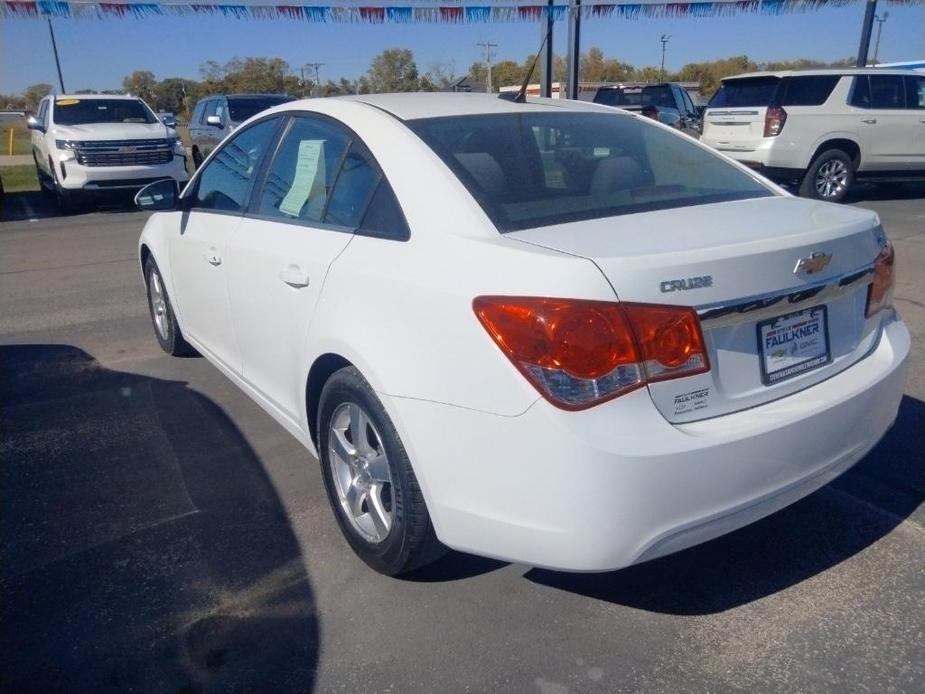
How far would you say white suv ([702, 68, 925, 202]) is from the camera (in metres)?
11.8

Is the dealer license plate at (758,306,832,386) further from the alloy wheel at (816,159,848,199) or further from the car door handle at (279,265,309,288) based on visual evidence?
the alloy wheel at (816,159,848,199)

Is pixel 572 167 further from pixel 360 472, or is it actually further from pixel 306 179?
pixel 360 472

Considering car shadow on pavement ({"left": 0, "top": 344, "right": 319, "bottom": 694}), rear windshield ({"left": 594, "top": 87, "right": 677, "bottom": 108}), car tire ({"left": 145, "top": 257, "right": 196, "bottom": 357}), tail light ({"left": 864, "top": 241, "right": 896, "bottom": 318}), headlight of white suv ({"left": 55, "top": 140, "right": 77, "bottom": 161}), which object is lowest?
car shadow on pavement ({"left": 0, "top": 344, "right": 319, "bottom": 694})

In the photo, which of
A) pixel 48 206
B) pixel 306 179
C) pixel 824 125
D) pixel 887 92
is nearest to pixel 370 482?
pixel 306 179

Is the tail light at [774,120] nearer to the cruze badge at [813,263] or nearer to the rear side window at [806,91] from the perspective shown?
the rear side window at [806,91]

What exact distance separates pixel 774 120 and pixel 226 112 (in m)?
9.55

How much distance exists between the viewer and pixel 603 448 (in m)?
2.15

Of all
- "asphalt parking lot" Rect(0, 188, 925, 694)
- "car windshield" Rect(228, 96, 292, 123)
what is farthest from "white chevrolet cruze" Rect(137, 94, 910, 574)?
"car windshield" Rect(228, 96, 292, 123)

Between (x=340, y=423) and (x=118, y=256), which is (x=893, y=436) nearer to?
(x=340, y=423)

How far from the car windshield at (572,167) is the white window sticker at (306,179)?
0.52 meters

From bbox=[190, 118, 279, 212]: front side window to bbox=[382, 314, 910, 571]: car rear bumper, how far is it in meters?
1.83

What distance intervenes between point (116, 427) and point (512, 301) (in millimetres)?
2987

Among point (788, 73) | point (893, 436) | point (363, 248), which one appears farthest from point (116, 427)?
point (788, 73)

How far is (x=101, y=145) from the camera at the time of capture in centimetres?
1310
